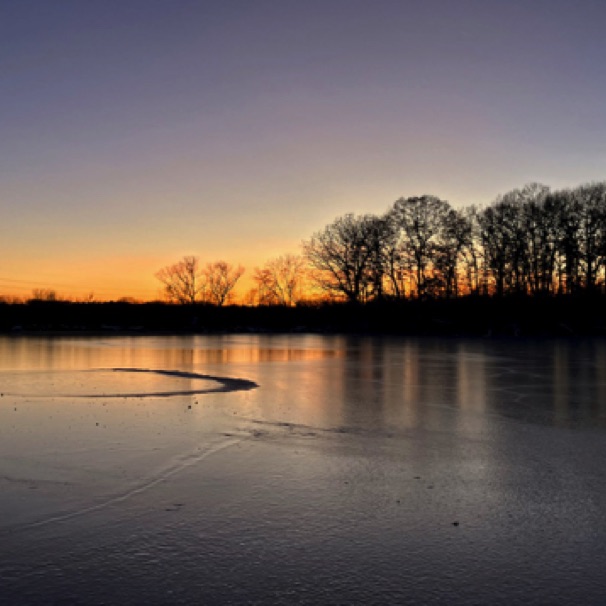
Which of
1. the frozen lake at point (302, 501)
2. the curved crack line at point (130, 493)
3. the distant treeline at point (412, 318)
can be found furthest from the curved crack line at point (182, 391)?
the distant treeline at point (412, 318)

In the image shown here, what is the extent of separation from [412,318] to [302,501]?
59.7 meters

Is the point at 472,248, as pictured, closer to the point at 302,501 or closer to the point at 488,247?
the point at 488,247

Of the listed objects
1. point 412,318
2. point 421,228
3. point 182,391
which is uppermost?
point 421,228

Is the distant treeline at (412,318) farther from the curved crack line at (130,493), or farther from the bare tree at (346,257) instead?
the curved crack line at (130,493)

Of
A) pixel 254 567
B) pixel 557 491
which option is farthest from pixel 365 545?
pixel 557 491

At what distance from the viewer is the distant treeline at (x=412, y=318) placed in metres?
56.2

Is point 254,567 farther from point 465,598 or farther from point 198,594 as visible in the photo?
point 465,598

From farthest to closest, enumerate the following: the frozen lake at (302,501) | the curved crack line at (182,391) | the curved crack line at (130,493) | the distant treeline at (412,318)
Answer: the distant treeline at (412,318)
the curved crack line at (182,391)
the curved crack line at (130,493)
the frozen lake at (302,501)

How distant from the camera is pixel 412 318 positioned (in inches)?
2525

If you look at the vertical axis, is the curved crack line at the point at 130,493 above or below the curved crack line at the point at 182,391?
below

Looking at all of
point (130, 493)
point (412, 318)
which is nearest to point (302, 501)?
point (130, 493)

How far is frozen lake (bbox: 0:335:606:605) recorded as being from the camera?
12.3 ft

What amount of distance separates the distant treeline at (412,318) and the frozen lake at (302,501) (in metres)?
46.0

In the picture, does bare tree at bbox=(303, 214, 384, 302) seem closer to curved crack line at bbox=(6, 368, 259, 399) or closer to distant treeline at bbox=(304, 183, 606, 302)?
distant treeline at bbox=(304, 183, 606, 302)
